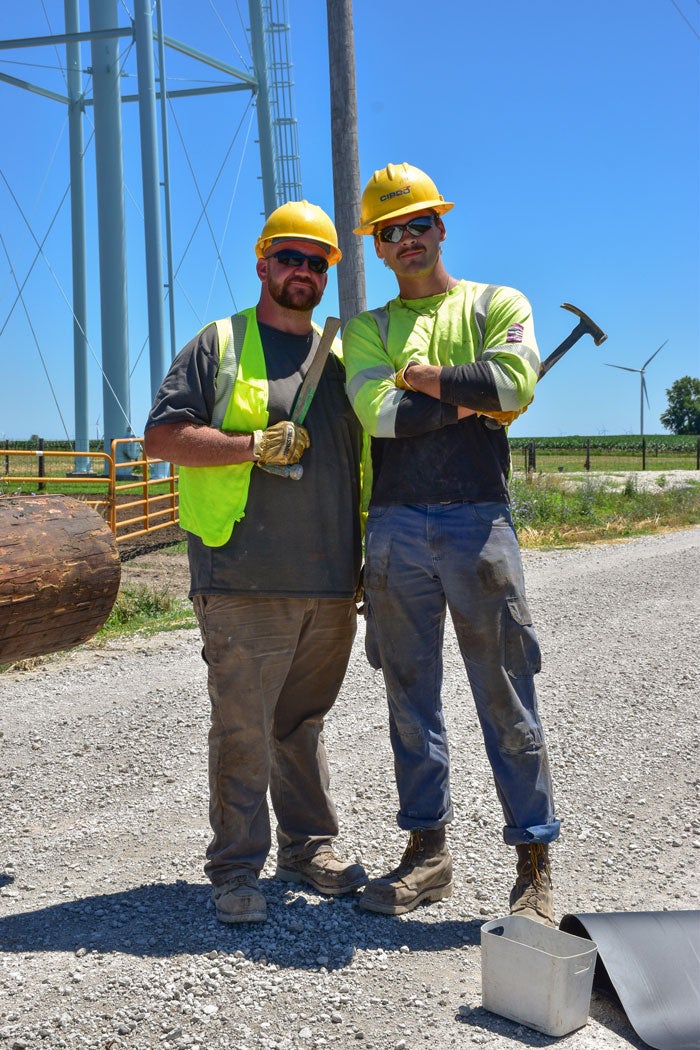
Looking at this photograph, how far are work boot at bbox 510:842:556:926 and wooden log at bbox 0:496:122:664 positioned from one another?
185 centimetres

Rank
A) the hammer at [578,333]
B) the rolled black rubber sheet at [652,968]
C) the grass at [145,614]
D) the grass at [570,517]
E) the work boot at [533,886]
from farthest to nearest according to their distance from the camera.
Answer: the grass at [570,517] < the grass at [145,614] < the hammer at [578,333] < the work boot at [533,886] < the rolled black rubber sheet at [652,968]

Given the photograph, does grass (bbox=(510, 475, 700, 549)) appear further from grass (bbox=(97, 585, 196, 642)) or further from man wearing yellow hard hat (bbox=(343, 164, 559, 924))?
man wearing yellow hard hat (bbox=(343, 164, 559, 924))

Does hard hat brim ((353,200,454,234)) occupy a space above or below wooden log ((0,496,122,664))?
above

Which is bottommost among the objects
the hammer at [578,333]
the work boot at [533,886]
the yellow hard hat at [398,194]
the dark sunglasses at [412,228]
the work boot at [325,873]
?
the work boot at [325,873]

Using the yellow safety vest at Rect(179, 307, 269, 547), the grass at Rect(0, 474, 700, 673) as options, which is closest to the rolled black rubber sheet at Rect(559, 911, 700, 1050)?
the yellow safety vest at Rect(179, 307, 269, 547)

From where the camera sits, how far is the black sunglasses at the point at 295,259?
3713 millimetres

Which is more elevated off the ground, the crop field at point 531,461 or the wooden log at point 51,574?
the crop field at point 531,461

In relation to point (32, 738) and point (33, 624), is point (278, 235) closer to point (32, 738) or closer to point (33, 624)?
point (33, 624)

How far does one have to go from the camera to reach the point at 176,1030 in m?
3.00

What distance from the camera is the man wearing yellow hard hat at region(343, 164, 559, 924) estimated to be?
138 inches

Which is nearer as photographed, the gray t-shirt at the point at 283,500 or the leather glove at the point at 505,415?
the leather glove at the point at 505,415

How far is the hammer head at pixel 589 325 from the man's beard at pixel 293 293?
1.13m

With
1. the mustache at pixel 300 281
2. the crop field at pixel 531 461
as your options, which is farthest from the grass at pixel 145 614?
the crop field at pixel 531 461

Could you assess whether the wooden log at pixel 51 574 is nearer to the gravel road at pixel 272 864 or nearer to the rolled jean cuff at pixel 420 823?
the gravel road at pixel 272 864
